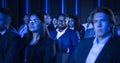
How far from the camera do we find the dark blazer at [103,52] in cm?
238

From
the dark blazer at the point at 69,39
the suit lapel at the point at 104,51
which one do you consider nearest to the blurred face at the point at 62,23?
the dark blazer at the point at 69,39

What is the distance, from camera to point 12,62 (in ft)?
9.87

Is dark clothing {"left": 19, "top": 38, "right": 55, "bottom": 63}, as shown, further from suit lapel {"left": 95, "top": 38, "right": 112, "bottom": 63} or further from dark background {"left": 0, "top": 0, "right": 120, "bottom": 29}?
dark background {"left": 0, "top": 0, "right": 120, "bottom": 29}

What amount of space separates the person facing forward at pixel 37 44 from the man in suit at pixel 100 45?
1.77ft

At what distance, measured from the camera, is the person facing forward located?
3.06 meters

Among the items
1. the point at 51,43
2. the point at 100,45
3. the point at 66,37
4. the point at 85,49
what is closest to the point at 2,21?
the point at 51,43

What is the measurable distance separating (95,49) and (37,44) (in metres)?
0.78

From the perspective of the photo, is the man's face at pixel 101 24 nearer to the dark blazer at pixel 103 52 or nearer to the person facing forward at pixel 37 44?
the dark blazer at pixel 103 52

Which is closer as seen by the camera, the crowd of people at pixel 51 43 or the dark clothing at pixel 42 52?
the crowd of people at pixel 51 43

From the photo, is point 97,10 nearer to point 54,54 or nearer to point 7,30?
point 54,54

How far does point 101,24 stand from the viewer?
97.3 inches

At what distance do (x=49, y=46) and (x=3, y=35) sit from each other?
1.43 ft

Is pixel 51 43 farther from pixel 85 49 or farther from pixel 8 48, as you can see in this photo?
pixel 85 49

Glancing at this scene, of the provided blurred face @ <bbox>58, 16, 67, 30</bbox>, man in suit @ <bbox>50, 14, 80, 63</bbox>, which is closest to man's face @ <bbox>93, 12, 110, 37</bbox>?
man in suit @ <bbox>50, 14, 80, 63</bbox>
